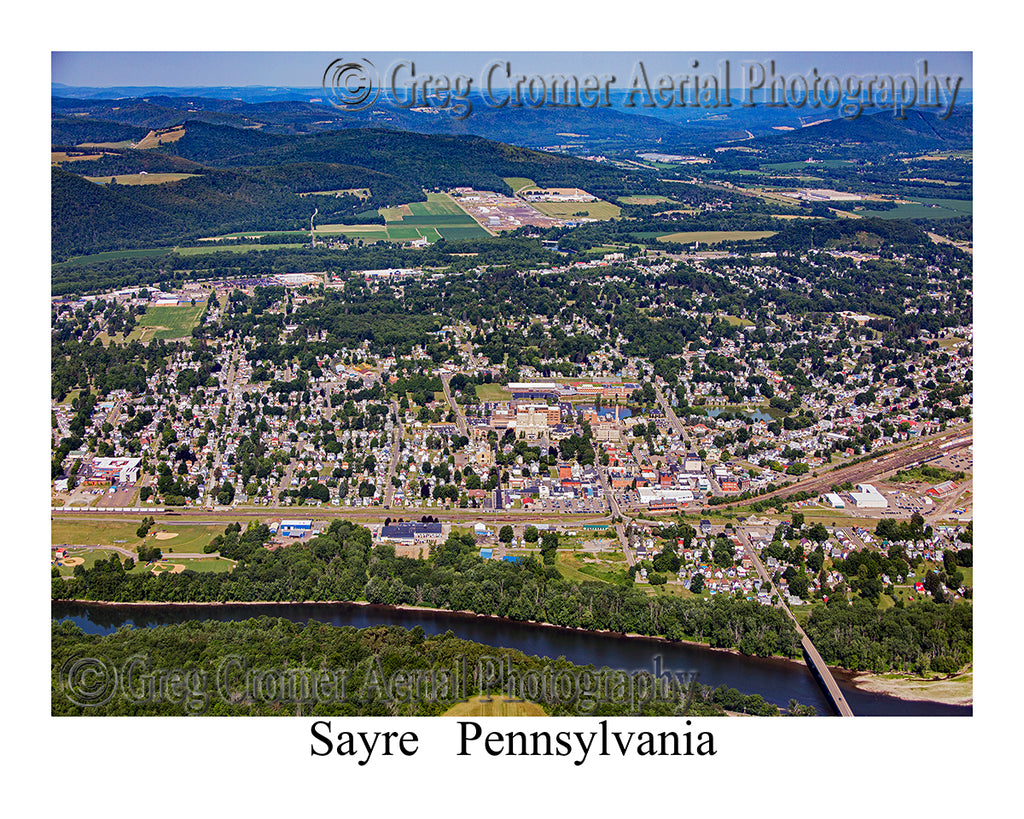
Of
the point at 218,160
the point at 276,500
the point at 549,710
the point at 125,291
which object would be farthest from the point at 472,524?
the point at 218,160

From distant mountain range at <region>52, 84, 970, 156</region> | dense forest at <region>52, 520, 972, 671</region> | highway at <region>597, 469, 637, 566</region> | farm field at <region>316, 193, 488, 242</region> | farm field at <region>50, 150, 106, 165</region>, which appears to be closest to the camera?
dense forest at <region>52, 520, 972, 671</region>

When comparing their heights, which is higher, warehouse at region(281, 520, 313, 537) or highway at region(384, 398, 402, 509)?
highway at region(384, 398, 402, 509)

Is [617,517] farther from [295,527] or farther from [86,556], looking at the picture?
[86,556]

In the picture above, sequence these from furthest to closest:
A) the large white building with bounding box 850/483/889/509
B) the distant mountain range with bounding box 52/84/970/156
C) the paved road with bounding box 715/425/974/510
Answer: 1. the distant mountain range with bounding box 52/84/970/156
2. the paved road with bounding box 715/425/974/510
3. the large white building with bounding box 850/483/889/509

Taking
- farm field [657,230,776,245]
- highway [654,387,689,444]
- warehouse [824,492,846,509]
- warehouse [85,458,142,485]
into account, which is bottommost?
warehouse [824,492,846,509]

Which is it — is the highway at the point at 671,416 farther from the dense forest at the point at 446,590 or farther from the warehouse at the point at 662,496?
the dense forest at the point at 446,590

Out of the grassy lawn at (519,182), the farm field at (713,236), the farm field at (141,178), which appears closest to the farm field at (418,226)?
the grassy lawn at (519,182)


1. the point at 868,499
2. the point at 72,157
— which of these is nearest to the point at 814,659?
the point at 868,499

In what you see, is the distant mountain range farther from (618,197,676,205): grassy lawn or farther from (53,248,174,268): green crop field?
(53,248,174,268): green crop field

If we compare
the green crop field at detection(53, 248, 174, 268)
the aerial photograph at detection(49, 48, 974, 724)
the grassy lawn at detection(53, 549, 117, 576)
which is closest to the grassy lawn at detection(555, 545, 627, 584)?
the aerial photograph at detection(49, 48, 974, 724)
